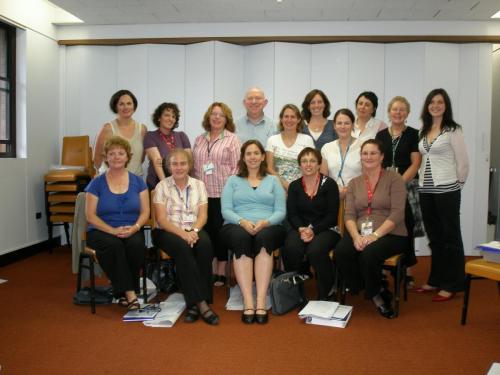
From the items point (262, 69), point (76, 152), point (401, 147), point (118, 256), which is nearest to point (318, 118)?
point (401, 147)

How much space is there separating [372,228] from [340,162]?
628mm

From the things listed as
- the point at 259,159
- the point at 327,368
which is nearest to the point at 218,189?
the point at 259,159


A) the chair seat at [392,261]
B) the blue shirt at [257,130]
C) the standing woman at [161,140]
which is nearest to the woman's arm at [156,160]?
the standing woman at [161,140]

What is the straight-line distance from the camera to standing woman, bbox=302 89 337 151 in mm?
3873

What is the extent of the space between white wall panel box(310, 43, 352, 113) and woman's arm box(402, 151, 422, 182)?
2.12 meters

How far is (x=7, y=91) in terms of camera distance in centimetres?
510

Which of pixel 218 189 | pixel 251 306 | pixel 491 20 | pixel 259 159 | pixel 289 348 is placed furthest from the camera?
pixel 491 20

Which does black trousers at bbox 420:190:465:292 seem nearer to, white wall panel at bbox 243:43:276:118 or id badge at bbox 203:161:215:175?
id badge at bbox 203:161:215:175

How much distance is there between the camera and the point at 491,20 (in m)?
5.38

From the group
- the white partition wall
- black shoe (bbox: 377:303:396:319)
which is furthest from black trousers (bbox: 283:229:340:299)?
the white partition wall

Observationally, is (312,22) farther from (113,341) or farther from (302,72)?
(113,341)

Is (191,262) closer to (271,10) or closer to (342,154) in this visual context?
(342,154)

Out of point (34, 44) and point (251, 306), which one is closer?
point (251, 306)

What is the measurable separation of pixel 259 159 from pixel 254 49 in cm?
268
